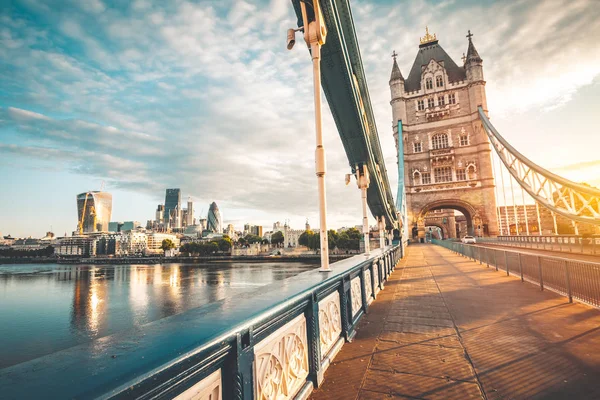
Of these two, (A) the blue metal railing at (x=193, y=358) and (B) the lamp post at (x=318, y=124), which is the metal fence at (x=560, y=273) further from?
(A) the blue metal railing at (x=193, y=358)

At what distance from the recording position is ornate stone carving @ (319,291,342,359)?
127 inches

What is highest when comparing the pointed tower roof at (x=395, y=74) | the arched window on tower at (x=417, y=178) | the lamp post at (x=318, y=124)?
the pointed tower roof at (x=395, y=74)

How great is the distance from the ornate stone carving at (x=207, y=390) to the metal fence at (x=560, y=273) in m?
6.86

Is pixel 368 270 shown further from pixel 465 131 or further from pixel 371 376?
pixel 465 131

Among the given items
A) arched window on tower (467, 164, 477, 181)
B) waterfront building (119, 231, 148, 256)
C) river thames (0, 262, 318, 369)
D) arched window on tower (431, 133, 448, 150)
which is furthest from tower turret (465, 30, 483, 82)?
waterfront building (119, 231, 148, 256)

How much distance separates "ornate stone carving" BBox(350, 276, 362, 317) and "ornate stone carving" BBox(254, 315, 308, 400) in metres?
2.08

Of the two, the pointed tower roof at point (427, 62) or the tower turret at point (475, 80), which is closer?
the tower turret at point (475, 80)

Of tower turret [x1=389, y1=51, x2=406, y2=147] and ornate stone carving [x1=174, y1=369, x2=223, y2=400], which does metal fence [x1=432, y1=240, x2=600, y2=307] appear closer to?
ornate stone carving [x1=174, y1=369, x2=223, y2=400]

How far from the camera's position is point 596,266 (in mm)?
5512

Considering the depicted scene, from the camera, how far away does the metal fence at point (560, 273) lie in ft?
18.3

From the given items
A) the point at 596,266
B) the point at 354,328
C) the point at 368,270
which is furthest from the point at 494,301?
the point at 354,328

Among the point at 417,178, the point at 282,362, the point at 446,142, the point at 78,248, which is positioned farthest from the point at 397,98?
the point at 78,248

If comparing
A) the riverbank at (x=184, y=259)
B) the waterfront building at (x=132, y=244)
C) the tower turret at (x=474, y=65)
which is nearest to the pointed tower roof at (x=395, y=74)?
the tower turret at (x=474, y=65)

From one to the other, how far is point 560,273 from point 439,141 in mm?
38386
